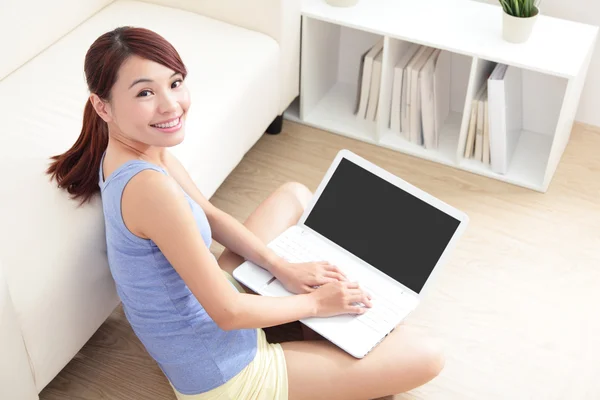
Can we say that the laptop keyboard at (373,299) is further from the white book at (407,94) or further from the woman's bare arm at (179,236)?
the white book at (407,94)

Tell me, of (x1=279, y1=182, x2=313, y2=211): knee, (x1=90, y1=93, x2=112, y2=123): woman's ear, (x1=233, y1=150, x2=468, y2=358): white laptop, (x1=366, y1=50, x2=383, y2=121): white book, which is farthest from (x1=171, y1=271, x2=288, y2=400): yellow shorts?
(x1=366, y1=50, x2=383, y2=121): white book

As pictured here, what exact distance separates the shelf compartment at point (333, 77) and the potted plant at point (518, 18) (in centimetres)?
49

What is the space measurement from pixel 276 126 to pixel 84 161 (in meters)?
1.04

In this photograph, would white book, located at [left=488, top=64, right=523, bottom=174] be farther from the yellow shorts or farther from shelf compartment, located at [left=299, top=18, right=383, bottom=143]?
the yellow shorts

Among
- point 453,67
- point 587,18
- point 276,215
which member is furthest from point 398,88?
point 276,215

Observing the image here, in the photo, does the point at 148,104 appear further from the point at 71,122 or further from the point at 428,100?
the point at 428,100

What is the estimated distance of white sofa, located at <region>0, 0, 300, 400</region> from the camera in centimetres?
156

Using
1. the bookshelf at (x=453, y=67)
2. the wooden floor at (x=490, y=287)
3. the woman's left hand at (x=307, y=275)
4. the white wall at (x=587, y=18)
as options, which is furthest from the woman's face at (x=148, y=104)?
the white wall at (x=587, y=18)

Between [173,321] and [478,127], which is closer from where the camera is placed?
[173,321]

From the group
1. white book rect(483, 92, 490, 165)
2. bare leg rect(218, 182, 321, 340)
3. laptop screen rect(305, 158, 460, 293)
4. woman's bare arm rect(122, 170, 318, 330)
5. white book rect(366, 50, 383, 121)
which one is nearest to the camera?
woman's bare arm rect(122, 170, 318, 330)

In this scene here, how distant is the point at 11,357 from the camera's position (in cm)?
152

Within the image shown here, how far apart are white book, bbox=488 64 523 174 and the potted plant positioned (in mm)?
121

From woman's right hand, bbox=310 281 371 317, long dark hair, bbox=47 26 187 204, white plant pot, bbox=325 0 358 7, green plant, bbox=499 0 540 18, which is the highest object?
long dark hair, bbox=47 26 187 204

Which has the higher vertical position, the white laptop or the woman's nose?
the woman's nose
